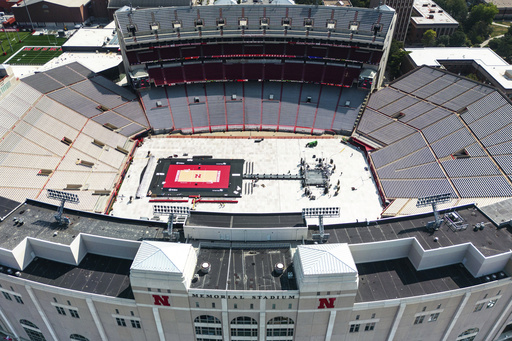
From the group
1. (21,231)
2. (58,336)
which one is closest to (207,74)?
(21,231)

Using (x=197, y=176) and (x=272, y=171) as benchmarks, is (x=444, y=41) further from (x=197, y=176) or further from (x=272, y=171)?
(x=197, y=176)

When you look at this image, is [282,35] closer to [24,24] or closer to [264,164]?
[264,164]

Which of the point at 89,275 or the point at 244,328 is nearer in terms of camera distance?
the point at 244,328

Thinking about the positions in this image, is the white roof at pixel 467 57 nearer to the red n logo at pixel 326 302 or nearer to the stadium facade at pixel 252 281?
the stadium facade at pixel 252 281

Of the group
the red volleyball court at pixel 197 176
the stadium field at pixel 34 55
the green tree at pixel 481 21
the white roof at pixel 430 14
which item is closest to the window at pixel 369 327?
the red volleyball court at pixel 197 176

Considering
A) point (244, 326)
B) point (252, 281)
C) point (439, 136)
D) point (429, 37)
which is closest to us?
point (252, 281)

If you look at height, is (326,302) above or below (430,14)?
below

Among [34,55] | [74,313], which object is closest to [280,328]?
[74,313]

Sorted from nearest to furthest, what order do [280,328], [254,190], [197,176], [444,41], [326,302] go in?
1. [326,302]
2. [280,328]
3. [254,190]
4. [197,176]
5. [444,41]
